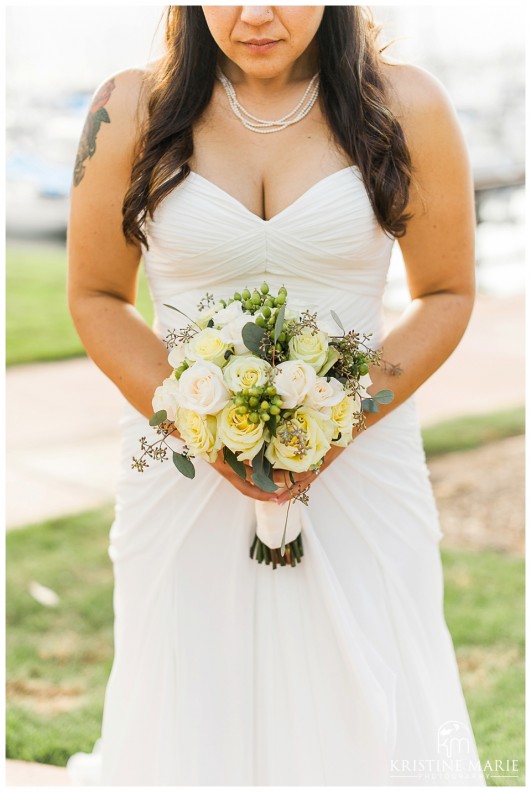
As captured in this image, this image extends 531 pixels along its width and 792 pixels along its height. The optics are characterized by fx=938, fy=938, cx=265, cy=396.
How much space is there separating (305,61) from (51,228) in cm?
1307

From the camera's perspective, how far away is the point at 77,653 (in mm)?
4320

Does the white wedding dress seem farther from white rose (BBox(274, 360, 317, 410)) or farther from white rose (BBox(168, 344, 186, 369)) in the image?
white rose (BBox(274, 360, 317, 410))

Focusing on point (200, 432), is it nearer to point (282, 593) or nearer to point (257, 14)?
point (282, 593)

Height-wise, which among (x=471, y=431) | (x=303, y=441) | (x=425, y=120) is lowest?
(x=303, y=441)

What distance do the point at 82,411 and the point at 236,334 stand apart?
19.6 ft

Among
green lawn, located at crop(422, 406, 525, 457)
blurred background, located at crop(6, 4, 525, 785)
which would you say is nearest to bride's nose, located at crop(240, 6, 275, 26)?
blurred background, located at crop(6, 4, 525, 785)

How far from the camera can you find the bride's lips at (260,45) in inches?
92.7

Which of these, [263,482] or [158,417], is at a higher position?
[158,417]

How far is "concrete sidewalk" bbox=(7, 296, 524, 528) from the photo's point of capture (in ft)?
20.2

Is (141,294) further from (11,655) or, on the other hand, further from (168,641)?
(168,641)

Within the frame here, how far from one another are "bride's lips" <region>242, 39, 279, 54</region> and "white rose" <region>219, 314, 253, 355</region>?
761 millimetres

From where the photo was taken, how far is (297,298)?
8.17 feet

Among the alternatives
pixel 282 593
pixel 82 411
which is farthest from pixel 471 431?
pixel 282 593

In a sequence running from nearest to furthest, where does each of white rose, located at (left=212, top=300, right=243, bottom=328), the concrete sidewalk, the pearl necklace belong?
1. white rose, located at (left=212, top=300, right=243, bottom=328)
2. the pearl necklace
3. the concrete sidewalk
